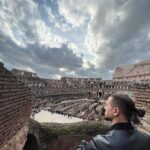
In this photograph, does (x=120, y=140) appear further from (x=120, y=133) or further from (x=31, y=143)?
(x=31, y=143)

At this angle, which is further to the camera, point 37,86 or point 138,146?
point 37,86

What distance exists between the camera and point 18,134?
20.7ft

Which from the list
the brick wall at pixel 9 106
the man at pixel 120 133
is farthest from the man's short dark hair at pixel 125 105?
the brick wall at pixel 9 106

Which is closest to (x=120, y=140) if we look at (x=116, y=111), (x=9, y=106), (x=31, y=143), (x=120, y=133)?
(x=120, y=133)

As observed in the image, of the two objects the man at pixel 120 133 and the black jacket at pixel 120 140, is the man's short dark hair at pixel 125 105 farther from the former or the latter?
the black jacket at pixel 120 140

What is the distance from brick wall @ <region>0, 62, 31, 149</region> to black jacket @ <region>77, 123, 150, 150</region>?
11.3 ft

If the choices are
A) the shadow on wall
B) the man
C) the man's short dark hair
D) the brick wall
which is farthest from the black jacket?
the shadow on wall

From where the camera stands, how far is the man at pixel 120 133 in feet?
5.99

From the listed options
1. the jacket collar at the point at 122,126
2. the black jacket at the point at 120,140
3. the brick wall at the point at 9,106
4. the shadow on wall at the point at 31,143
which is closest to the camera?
the black jacket at the point at 120,140

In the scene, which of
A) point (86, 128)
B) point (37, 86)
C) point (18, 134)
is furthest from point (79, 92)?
point (18, 134)

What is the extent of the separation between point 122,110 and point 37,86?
41087 millimetres

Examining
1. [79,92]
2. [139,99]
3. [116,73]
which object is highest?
Answer: [116,73]

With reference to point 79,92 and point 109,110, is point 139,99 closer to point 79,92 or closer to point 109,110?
point 109,110

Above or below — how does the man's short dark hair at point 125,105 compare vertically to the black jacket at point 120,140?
above
